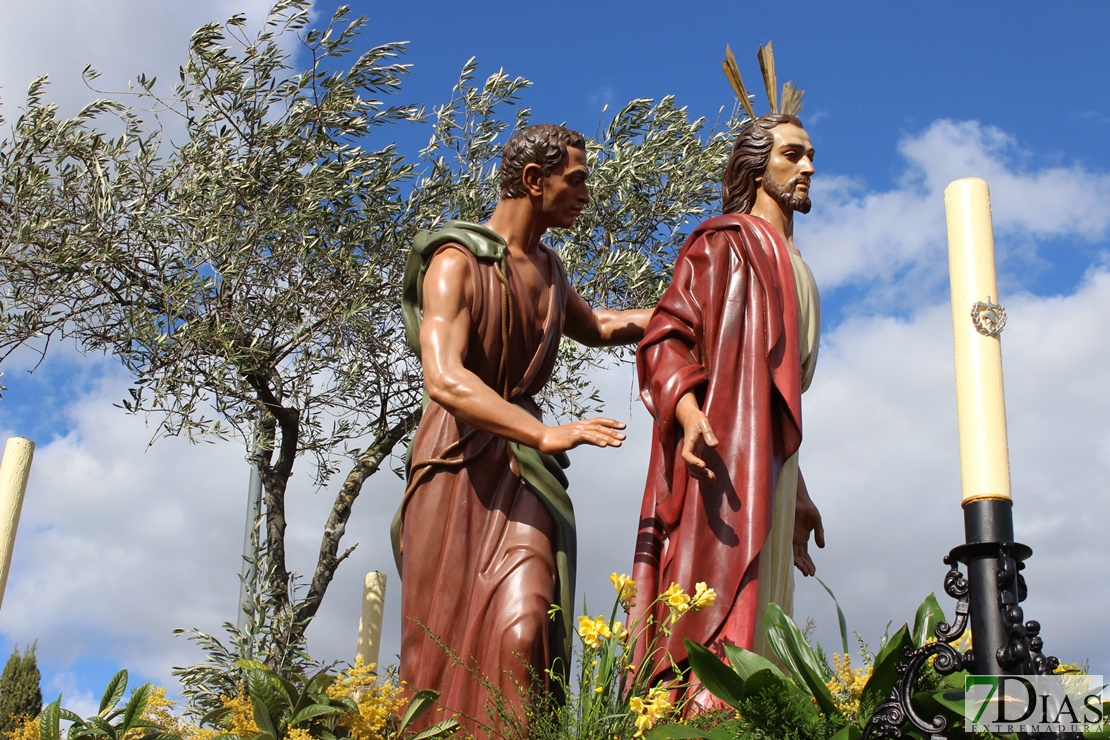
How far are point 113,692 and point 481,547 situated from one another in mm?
1284

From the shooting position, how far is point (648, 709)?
3576 millimetres

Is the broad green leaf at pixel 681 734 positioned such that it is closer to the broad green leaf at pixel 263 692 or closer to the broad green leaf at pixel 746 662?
the broad green leaf at pixel 746 662

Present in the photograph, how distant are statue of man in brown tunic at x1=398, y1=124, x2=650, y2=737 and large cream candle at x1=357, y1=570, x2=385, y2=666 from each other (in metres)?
2.09

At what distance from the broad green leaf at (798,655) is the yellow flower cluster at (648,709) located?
1.12ft

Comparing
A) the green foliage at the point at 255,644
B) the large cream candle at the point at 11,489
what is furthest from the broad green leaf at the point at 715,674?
the green foliage at the point at 255,644

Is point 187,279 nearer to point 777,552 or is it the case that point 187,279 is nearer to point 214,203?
point 214,203

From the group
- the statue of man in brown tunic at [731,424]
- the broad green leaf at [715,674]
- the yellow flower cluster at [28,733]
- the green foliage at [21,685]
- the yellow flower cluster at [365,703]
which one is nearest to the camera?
the broad green leaf at [715,674]

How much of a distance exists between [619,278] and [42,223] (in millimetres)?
5019

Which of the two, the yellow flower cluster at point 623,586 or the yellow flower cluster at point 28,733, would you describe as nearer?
the yellow flower cluster at point 623,586

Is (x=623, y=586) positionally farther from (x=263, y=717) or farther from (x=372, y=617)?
(x=372, y=617)

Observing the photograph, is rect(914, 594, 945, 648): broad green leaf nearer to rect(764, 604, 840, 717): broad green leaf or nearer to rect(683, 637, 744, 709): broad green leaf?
rect(764, 604, 840, 717): broad green leaf

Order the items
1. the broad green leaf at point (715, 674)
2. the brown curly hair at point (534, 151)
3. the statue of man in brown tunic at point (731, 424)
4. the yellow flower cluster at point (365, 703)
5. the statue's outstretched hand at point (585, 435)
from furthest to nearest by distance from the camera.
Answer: the brown curly hair at point (534, 151), the statue of man in brown tunic at point (731, 424), the statue's outstretched hand at point (585, 435), the yellow flower cluster at point (365, 703), the broad green leaf at point (715, 674)

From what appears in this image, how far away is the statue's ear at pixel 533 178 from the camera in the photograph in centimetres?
520

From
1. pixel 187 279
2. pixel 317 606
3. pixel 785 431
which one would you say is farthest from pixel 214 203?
pixel 785 431
